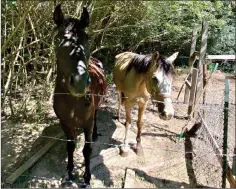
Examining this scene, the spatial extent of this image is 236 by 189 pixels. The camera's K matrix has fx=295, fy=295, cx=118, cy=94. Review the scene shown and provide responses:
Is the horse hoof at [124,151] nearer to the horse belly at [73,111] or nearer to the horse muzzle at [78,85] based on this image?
the horse belly at [73,111]

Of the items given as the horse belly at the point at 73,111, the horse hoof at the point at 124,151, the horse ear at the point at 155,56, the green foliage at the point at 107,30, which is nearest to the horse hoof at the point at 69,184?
the horse belly at the point at 73,111

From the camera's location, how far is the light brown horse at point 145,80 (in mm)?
3018

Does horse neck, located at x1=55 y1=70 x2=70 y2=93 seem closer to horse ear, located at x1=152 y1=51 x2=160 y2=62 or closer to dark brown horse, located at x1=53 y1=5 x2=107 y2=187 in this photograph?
dark brown horse, located at x1=53 y1=5 x2=107 y2=187

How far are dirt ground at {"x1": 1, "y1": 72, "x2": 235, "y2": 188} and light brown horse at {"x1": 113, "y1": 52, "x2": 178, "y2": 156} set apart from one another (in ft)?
0.89

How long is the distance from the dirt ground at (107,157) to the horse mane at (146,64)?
33.4 inches

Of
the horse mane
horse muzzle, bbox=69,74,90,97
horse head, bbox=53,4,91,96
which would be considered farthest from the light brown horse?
horse muzzle, bbox=69,74,90,97

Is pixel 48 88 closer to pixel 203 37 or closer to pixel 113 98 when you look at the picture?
pixel 113 98

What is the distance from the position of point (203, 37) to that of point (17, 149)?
3.46 m

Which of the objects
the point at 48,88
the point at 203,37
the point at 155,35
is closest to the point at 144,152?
the point at 203,37

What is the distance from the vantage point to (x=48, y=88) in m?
6.00

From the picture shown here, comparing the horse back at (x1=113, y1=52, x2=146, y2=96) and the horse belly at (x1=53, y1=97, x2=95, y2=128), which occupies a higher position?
the horse back at (x1=113, y1=52, x2=146, y2=96)

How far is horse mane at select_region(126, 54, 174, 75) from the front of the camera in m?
3.10

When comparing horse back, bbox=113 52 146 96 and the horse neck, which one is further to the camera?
horse back, bbox=113 52 146 96

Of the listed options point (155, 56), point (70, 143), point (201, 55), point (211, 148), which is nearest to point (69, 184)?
point (70, 143)
